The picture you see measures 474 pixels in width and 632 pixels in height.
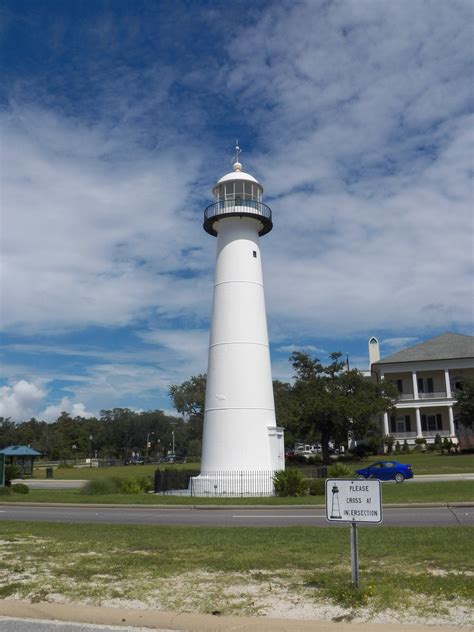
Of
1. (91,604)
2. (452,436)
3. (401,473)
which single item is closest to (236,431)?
(401,473)

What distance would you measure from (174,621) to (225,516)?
12125 millimetres

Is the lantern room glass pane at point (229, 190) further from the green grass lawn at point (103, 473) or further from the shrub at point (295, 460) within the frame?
the shrub at point (295, 460)

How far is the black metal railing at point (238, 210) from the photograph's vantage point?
29484 mm

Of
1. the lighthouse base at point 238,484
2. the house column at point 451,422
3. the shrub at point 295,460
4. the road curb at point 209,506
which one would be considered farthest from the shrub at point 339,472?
the house column at point 451,422

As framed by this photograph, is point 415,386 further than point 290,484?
Yes

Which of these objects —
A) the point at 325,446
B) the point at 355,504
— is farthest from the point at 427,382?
the point at 355,504

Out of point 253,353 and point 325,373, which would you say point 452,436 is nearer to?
point 325,373

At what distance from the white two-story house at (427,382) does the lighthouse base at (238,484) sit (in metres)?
37.5

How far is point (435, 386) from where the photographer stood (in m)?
64.6

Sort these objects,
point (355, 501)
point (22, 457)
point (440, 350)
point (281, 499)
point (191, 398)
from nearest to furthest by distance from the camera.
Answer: point (355, 501), point (281, 499), point (22, 457), point (440, 350), point (191, 398)

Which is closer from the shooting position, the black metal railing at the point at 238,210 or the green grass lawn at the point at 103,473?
the black metal railing at the point at 238,210

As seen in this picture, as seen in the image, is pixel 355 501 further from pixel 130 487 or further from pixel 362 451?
pixel 362 451

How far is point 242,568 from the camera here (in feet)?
27.9

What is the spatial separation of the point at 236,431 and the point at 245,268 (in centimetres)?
771
